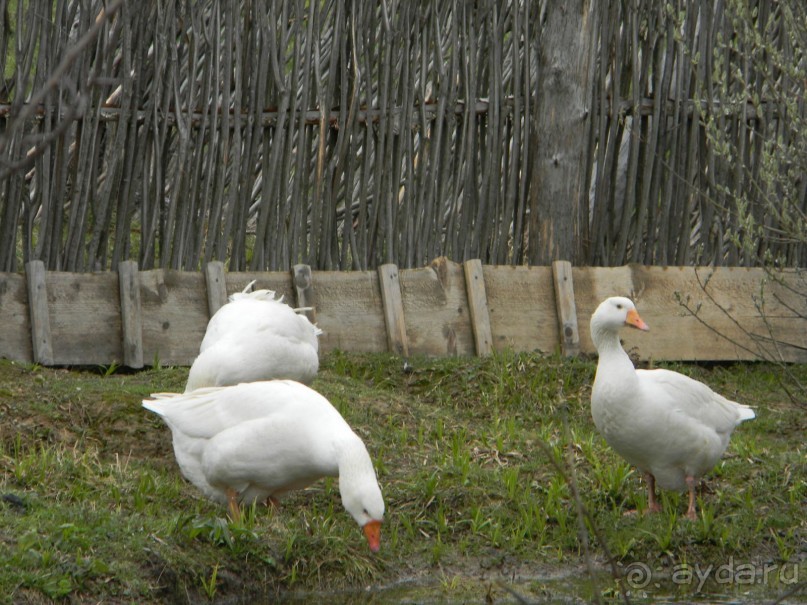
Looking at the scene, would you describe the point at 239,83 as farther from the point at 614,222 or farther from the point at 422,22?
the point at 614,222

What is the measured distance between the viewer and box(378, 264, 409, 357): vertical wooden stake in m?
7.93

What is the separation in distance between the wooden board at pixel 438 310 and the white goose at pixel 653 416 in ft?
7.77

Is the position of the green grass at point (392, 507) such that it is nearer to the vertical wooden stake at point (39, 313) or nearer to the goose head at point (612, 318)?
the vertical wooden stake at point (39, 313)

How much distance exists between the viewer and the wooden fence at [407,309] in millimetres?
7387

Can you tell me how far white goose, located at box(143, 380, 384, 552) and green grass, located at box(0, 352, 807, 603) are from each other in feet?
0.73

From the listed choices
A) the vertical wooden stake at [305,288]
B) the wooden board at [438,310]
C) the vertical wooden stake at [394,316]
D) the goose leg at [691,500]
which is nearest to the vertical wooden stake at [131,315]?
the vertical wooden stake at [305,288]

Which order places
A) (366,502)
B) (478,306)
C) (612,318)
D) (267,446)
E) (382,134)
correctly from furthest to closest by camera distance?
(382,134) < (478,306) < (612,318) < (267,446) < (366,502)

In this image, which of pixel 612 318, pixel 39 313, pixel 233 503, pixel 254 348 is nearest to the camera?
pixel 233 503

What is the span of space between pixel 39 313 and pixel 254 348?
82.9 inches

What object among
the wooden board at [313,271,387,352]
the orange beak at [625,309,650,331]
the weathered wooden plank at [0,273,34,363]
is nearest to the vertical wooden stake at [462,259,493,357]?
the wooden board at [313,271,387,352]

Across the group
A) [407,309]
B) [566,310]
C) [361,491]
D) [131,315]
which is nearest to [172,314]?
[131,315]

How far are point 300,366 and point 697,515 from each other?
228 centimetres

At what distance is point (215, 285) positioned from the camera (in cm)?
766

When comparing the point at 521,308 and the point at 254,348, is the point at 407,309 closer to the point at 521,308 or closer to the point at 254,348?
the point at 521,308
